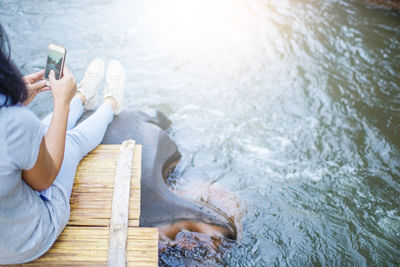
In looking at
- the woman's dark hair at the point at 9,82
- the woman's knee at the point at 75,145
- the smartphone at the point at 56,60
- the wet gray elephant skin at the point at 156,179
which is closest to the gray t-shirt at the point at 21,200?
the woman's dark hair at the point at 9,82

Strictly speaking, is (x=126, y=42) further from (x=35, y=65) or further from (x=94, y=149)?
(x=94, y=149)

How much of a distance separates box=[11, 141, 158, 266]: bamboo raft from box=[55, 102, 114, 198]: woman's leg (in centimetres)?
13

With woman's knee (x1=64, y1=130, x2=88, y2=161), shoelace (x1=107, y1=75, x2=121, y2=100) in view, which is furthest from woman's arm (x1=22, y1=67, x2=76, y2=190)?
shoelace (x1=107, y1=75, x2=121, y2=100)

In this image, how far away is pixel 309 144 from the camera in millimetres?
3840

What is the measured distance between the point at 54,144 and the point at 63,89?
14.6 inches

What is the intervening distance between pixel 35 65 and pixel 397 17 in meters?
6.89

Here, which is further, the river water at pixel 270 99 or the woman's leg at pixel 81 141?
the river water at pixel 270 99

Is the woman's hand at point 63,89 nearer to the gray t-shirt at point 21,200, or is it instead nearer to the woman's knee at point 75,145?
the gray t-shirt at point 21,200

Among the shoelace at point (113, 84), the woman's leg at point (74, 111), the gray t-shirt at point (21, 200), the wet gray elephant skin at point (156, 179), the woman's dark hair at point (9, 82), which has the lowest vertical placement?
the wet gray elephant skin at point (156, 179)

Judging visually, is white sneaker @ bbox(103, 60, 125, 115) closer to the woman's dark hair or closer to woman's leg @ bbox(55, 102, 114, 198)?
woman's leg @ bbox(55, 102, 114, 198)

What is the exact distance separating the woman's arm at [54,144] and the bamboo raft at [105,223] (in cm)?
48

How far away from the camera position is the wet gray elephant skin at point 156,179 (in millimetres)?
2449

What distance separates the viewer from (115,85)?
3201 mm

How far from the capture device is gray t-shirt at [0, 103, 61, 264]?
130 cm
